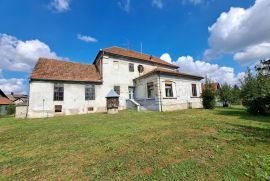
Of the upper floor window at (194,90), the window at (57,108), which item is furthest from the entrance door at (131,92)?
the window at (57,108)

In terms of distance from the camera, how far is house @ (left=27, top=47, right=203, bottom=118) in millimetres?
16016

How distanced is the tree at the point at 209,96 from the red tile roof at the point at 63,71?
13117 millimetres

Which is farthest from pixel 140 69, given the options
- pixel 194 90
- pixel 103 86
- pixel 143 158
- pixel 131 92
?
pixel 143 158

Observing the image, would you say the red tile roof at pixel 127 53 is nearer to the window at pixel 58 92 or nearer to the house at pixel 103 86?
the house at pixel 103 86

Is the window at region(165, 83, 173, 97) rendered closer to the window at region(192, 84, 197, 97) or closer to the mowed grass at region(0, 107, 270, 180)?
the window at region(192, 84, 197, 97)

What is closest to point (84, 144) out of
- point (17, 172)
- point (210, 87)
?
point (17, 172)

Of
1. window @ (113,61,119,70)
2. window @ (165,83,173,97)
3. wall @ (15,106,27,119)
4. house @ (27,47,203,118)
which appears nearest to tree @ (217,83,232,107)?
house @ (27,47,203,118)

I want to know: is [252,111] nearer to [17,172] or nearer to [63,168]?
[63,168]

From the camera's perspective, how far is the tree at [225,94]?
22719 millimetres

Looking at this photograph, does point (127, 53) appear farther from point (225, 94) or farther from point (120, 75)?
point (225, 94)

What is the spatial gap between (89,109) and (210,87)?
47.6 ft

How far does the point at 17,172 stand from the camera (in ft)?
11.5

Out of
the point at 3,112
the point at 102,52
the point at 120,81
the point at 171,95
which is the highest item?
the point at 102,52

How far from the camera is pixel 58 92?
16828 mm
